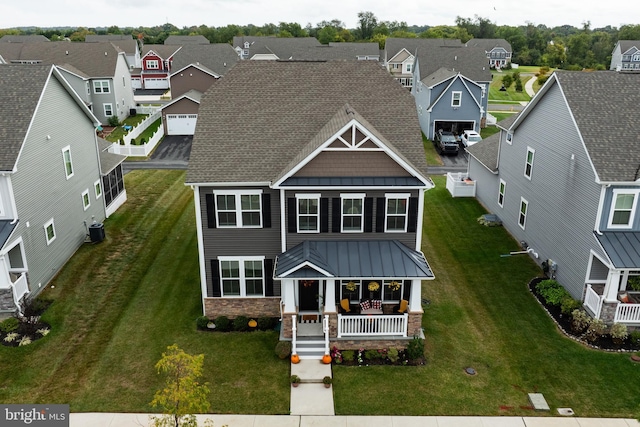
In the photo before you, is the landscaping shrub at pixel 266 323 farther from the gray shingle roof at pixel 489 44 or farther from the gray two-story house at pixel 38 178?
the gray shingle roof at pixel 489 44

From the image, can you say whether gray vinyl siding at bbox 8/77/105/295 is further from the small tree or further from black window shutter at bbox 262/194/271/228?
the small tree

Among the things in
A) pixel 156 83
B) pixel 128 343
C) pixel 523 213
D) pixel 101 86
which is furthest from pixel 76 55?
pixel 523 213

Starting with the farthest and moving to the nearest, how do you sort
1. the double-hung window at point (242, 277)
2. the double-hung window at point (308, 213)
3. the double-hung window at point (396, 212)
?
1. the double-hung window at point (242, 277)
2. the double-hung window at point (396, 212)
3. the double-hung window at point (308, 213)

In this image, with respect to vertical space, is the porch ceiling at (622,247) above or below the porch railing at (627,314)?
above

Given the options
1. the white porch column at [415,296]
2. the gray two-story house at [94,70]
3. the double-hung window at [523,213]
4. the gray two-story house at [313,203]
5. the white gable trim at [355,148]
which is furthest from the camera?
the gray two-story house at [94,70]

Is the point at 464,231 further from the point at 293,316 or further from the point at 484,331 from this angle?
the point at 293,316

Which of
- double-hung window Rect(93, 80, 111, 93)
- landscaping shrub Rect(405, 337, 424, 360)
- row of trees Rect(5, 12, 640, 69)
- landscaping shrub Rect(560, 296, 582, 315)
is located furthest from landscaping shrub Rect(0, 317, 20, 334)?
row of trees Rect(5, 12, 640, 69)

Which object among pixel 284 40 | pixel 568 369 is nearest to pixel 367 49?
pixel 284 40

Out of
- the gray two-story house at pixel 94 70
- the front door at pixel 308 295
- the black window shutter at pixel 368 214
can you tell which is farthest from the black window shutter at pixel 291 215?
the gray two-story house at pixel 94 70
